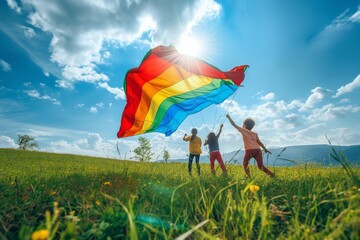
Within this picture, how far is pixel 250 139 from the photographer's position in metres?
7.93

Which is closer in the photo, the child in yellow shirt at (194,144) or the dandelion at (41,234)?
the dandelion at (41,234)

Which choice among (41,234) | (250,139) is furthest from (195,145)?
(41,234)

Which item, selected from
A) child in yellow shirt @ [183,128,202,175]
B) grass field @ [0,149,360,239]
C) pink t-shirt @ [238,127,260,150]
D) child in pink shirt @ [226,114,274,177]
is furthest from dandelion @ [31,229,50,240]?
child in yellow shirt @ [183,128,202,175]

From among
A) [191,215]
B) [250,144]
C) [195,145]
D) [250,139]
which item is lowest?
[191,215]

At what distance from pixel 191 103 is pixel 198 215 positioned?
275 inches

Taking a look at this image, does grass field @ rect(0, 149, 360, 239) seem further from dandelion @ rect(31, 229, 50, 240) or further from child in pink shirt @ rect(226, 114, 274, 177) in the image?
child in pink shirt @ rect(226, 114, 274, 177)

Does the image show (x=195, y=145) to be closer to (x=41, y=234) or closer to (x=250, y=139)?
(x=250, y=139)

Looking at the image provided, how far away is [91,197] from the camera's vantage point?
10.1 ft

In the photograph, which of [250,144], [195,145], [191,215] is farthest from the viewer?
[195,145]

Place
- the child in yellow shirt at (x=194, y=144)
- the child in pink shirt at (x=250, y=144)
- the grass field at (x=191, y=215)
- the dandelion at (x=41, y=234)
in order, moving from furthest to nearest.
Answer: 1. the child in yellow shirt at (x=194, y=144)
2. the child in pink shirt at (x=250, y=144)
3. the grass field at (x=191, y=215)
4. the dandelion at (x=41, y=234)

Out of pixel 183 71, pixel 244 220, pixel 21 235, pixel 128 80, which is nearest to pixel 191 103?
pixel 183 71

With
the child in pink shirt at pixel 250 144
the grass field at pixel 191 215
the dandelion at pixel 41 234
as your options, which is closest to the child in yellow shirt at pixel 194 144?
the child in pink shirt at pixel 250 144

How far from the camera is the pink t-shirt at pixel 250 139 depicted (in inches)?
309

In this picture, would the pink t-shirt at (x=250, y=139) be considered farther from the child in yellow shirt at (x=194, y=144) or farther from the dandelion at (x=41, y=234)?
the dandelion at (x=41, y=234)
